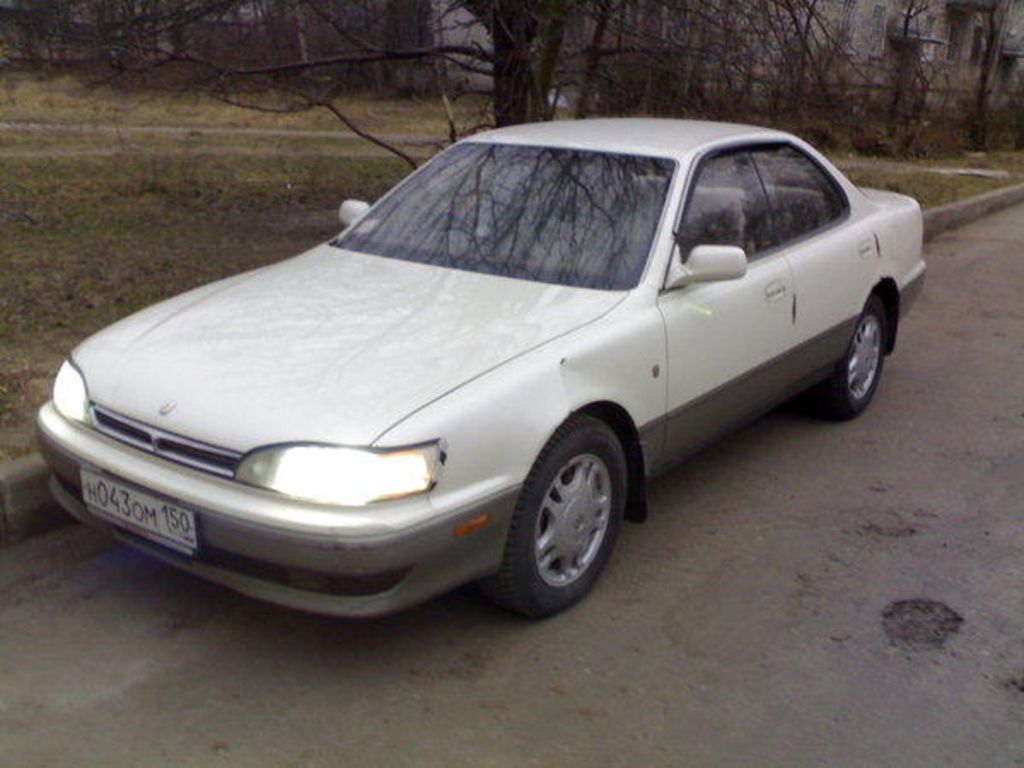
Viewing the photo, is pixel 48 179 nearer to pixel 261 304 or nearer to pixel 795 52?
pixel 795 52

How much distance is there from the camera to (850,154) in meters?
18.5

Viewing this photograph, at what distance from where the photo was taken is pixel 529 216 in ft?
14.5

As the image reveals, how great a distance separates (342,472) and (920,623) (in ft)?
6.59

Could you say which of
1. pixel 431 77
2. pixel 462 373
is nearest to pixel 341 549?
pixel 462 373

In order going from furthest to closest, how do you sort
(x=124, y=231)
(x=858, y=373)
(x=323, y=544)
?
(x=124, y=231) < (x=858, y=373) < (x=323, y=544)

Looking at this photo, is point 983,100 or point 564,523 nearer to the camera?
point 564,523

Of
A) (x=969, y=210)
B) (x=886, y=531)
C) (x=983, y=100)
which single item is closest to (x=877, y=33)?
(x=983, y=100)

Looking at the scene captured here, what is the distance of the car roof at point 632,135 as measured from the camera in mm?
4613

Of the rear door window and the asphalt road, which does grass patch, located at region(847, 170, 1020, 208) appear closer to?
the rear door window

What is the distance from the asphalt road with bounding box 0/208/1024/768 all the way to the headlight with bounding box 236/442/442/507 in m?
0.64

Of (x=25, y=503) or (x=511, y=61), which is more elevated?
(x=511, y=61)

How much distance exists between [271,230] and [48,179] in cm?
360

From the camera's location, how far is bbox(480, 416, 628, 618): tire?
3477mm

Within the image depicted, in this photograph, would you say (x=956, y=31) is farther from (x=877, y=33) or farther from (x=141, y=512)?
(x=141, y=512)
